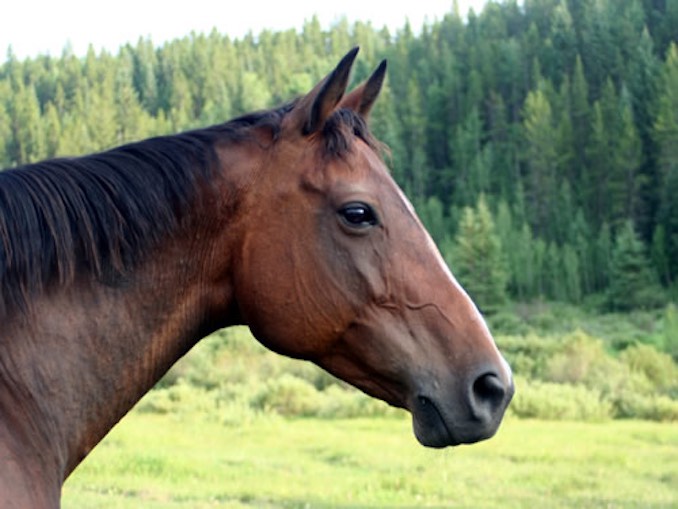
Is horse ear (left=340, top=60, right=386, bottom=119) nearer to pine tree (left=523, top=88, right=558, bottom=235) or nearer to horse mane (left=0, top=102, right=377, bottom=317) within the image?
horse mane (left=0, top=102, right=377, bottom=317)

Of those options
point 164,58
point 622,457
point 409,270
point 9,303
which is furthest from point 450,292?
point 164,58

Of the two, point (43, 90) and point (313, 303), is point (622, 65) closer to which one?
point (43, 90)

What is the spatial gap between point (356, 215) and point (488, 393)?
60cm

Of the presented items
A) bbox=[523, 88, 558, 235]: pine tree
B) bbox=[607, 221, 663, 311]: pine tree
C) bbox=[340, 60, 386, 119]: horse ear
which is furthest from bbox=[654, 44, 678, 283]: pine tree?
bbox=[340, 60, 386, 119]: horse ear

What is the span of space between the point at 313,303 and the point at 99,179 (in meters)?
Result: 0.66

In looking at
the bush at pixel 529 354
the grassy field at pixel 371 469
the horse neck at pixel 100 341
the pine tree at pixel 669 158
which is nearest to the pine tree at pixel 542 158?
the pine tree at pixel 669 158

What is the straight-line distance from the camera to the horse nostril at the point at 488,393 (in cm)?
242

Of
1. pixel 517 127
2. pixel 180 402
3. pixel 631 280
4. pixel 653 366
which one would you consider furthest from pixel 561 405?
pixel 517 127

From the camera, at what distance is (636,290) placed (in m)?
44.1

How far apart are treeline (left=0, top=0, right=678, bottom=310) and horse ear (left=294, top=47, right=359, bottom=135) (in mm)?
41229

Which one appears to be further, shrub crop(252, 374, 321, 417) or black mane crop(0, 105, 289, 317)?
shrub crop(252, 374, 321, 417)

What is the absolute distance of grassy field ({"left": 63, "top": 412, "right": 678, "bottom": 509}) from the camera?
8.64 metres

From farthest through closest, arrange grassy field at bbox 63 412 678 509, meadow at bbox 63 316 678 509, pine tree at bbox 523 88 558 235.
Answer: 1. pine tree at bbox 523 88 558 235
2. meadow at bbox 63 316 678 509
3. grassy field at bbox 63 412 678 509

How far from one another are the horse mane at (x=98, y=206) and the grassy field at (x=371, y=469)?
19.7 ft
